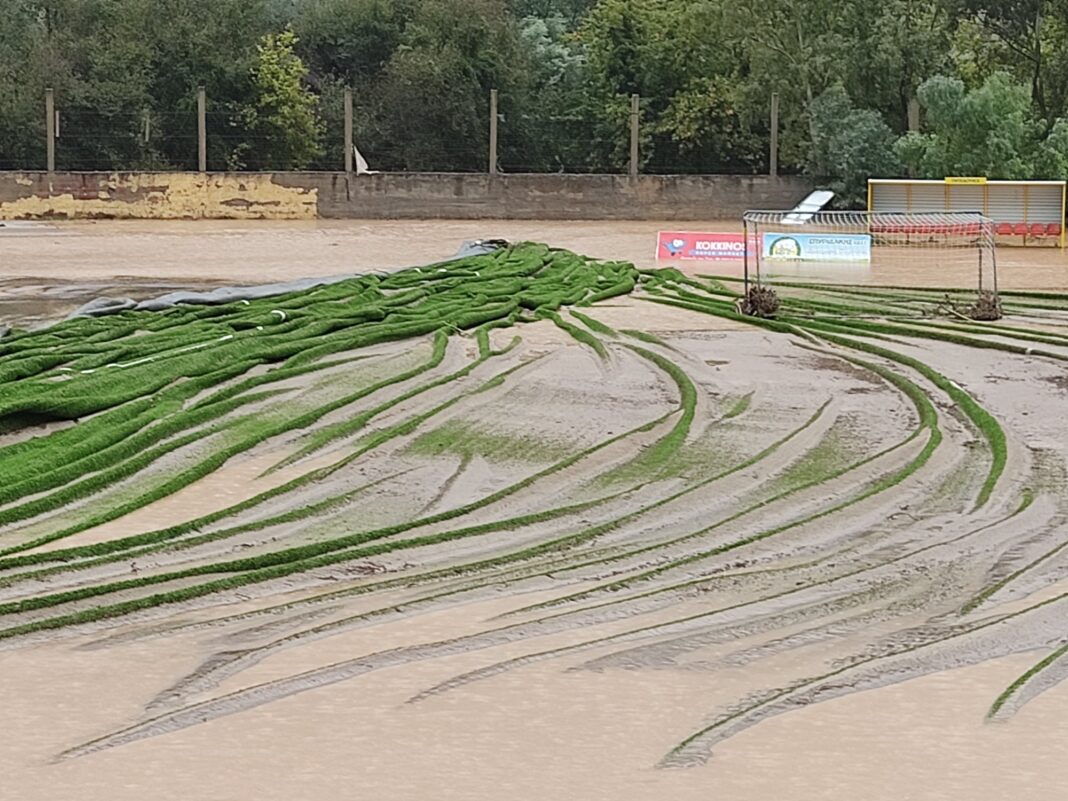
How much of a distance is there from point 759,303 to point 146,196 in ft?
62.7

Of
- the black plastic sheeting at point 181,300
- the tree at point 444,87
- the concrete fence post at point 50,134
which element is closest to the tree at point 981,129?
the tree at point 444,87

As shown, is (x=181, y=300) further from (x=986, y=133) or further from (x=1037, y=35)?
(x=1037, y=35)

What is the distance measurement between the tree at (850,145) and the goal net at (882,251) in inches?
250

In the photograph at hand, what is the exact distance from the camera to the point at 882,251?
909 inches

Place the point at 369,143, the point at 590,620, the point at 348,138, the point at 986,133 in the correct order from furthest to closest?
the point at 369,143 < the point at 348,138 < the point at 986,133 < the point at 590,620

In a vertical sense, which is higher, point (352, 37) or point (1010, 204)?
point (352, 37)

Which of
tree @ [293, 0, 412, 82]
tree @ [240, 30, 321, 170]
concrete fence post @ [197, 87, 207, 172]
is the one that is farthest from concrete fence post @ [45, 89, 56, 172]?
tree @ [293, 0, 412, 82]

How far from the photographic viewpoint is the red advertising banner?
21.2 m

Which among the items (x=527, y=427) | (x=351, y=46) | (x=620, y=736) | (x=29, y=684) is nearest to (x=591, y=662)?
(x=620, y=736)

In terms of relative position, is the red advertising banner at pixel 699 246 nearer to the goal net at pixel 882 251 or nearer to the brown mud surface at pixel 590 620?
the goal net at pixel 882 251

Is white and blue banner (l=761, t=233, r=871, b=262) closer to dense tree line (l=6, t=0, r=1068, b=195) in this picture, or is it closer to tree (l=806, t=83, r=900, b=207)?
dense tree line (l=6, t=0, r=1068, b=195)

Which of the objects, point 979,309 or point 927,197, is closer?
point 979,309

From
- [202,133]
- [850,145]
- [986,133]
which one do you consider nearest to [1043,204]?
[986,133]

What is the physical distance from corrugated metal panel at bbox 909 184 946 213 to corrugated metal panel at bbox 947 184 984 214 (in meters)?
0.15
